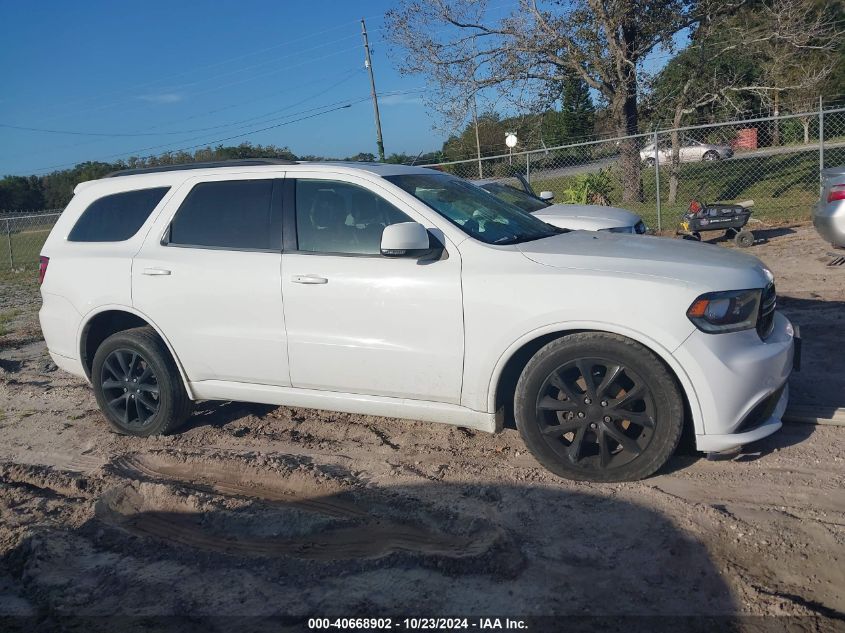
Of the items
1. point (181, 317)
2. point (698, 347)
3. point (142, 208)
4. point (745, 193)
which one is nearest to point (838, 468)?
point (698, 347)

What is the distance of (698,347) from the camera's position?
3.76 metres

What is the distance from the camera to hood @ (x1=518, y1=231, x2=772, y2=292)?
3.90m

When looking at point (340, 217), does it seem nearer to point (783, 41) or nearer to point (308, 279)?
point (308, 279)

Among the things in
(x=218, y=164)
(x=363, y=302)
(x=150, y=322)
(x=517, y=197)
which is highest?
(x=218, y=164)

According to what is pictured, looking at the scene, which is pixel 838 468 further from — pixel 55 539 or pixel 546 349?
pixel 55 539

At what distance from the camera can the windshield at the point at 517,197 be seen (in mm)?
9602

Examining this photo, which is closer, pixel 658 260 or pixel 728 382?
pixel 728 382

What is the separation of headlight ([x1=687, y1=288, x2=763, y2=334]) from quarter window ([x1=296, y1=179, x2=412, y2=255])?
1749 mm

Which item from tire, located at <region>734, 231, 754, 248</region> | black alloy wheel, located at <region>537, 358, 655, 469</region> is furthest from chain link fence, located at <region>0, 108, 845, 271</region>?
black alloy wheel, located at <region>537, 358, 655, 469</region>

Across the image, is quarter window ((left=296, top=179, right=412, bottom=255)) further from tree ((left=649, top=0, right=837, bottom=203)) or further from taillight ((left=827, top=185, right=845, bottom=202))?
tree ((left=649, top=0, right=837, bottom=203))

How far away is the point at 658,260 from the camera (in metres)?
4.04

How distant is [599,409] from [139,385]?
3.29 m

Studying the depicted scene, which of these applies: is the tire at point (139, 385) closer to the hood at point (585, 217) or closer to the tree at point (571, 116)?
the hood at point (585, 217)

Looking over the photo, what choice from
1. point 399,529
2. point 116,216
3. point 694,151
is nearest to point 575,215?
point 116,216
